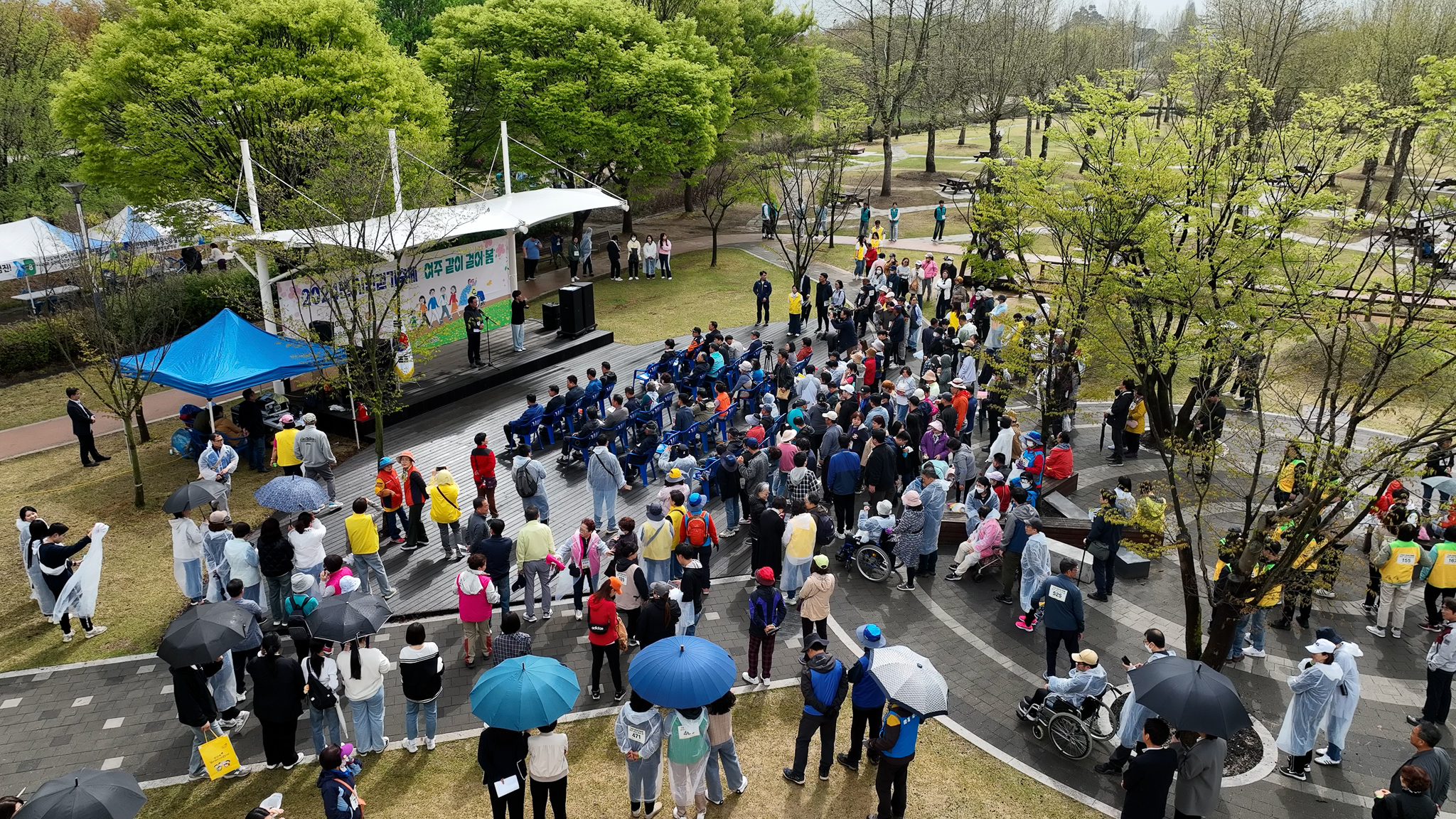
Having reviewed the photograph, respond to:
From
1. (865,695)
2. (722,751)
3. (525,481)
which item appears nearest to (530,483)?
(525,481)

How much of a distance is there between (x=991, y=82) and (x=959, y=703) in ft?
136

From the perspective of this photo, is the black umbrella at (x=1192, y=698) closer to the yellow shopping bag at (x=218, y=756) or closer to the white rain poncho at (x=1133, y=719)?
the white rain poncho at (x=1133, y=719)

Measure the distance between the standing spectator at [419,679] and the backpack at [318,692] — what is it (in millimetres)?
693

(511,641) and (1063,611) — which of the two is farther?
(1063,611)

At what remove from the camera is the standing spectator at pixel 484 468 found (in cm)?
1372

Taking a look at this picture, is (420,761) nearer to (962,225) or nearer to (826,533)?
(826,533)

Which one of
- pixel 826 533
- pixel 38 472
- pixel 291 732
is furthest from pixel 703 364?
pixel 38 472

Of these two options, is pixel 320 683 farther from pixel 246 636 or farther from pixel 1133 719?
pixel 1133 719

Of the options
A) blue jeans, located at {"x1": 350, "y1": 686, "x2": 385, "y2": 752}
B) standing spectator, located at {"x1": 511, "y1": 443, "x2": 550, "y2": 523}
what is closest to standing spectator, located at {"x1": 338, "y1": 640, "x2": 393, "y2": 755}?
blue jeans, located at {"x1": 350, "y1": 686, "x2": 385, "y2": 752}

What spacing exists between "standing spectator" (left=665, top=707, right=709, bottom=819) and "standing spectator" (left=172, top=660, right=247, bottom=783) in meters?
4.54

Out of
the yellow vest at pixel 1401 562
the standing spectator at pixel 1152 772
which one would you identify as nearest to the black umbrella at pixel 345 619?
the standing spectator at pixel 1152 772

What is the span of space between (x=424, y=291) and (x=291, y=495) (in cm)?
938

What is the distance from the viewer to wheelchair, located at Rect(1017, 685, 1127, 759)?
9.41m

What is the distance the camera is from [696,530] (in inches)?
456
